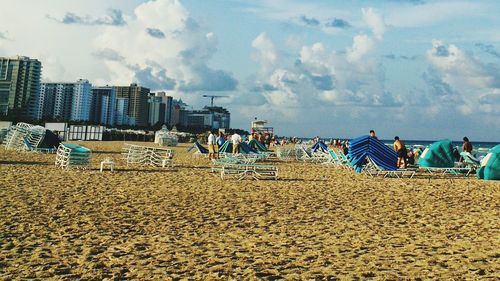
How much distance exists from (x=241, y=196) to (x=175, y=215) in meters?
2.37

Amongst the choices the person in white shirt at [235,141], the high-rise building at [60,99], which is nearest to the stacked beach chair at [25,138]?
the person in white shirt at [235,141]

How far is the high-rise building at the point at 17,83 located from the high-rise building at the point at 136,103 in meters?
46.3

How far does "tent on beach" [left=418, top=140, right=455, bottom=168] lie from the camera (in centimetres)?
1655

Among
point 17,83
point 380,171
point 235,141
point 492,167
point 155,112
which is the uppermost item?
point 155,112

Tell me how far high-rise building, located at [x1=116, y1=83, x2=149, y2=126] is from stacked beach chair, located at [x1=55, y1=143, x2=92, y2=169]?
144 m

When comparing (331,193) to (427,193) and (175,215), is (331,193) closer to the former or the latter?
(427,193)

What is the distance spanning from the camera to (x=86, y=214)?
7211 mm

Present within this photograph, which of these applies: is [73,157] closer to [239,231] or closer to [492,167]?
[239,231]

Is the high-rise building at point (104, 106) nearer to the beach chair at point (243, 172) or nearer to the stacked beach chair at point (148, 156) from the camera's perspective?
the stacked beach chair at point (148, 156)

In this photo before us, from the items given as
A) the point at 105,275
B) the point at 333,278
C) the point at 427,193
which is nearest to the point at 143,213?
the point at 105,275

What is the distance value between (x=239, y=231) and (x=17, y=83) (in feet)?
384

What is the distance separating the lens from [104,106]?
463 feet

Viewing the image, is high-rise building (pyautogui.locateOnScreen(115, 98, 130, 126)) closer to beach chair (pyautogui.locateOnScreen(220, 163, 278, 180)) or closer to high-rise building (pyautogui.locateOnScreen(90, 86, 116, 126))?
high-rise building (pyautogui.locateOnScreen(90, 86, 116, 126))

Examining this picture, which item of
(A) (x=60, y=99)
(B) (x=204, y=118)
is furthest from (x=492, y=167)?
(B) (x=204, y=118)
